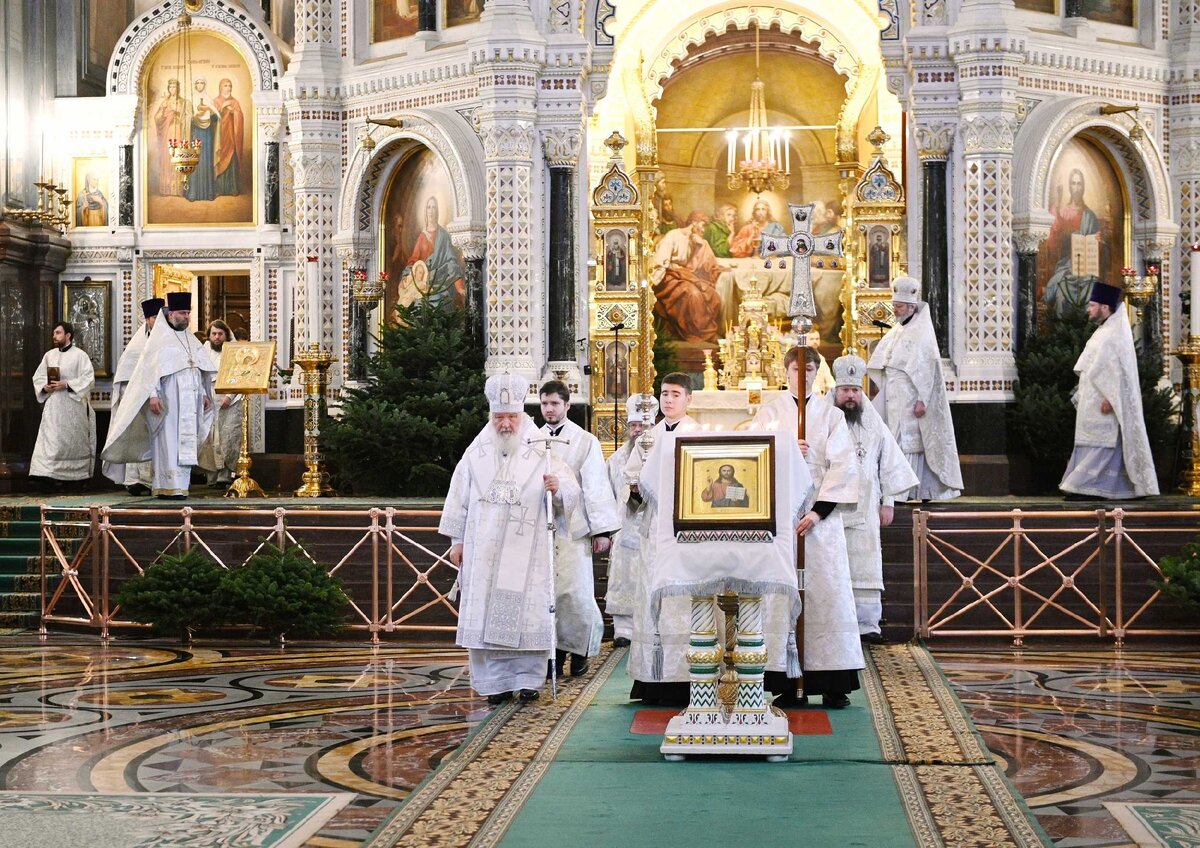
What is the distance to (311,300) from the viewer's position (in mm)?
19219

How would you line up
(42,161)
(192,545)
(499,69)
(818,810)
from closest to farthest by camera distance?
(818,810) < (192,545) < (499,69) < (42,161)

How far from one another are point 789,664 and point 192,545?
6.16 m

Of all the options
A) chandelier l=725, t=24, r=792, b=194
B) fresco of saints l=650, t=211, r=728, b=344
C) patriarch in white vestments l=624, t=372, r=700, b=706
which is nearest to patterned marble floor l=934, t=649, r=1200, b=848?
patriarch in white vestments l=624, t=372, r=700, b=706

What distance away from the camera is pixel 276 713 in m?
9.21

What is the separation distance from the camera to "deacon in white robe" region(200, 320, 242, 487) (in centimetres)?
1825

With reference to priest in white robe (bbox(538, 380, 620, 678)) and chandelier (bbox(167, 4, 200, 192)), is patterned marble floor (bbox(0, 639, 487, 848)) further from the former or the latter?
chandelier (bbox(167, 4, 200, 192))

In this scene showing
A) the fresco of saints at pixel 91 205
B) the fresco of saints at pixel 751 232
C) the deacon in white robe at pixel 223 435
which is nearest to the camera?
the deacon in white robe at pixel 223 435

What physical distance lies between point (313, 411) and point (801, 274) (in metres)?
8.51

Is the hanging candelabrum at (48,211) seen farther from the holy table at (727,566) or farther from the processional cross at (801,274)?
the holy table at (727,566)

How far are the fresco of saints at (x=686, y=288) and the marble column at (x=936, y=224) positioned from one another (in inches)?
164

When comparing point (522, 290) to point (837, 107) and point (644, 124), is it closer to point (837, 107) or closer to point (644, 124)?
point (644, 124)

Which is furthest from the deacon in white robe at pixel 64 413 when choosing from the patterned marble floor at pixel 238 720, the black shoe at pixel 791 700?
the black shoe at pixel 791 700

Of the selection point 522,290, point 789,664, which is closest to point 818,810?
point 789,664

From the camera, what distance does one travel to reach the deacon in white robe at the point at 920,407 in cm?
1472
